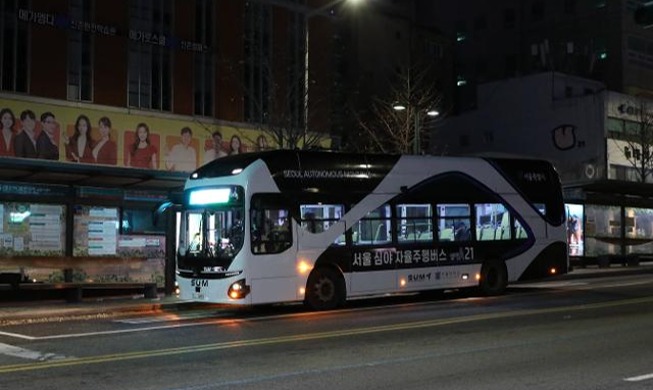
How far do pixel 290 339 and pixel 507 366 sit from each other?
3.72m

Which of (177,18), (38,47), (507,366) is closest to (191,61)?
(177,18)

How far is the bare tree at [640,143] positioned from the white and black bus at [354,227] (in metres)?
30.8

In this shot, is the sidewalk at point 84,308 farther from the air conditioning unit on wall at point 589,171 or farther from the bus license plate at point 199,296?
the air conditioning unit on wall at point 589,171

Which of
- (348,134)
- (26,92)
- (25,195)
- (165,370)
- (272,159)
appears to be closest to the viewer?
(165,370)

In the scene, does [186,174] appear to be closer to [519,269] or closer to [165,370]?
[519,269]

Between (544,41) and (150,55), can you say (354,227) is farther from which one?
(544,41)

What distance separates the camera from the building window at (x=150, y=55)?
32.5 meters

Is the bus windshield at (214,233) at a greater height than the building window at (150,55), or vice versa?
the building window at (150,55)

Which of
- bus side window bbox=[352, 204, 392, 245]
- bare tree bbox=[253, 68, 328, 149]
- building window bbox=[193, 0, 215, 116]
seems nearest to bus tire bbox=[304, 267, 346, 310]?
bus side window bbox=[352, 204, 392, 245]

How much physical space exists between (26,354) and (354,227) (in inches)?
321

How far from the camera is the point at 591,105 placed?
1961 inches

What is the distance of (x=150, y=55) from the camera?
1303 inches

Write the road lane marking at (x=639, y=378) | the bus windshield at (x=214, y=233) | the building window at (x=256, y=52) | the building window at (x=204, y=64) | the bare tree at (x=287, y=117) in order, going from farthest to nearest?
the building window at (x=256, y=52), the building window at (x=204, y=64), the bare tree at (x=287, y=117), the bus windshield at (x=214, y=233), the road lane marking at (x=639, y=378)

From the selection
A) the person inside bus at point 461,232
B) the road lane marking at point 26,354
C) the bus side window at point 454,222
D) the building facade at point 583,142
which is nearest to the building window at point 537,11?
the building facade at point 583,142
